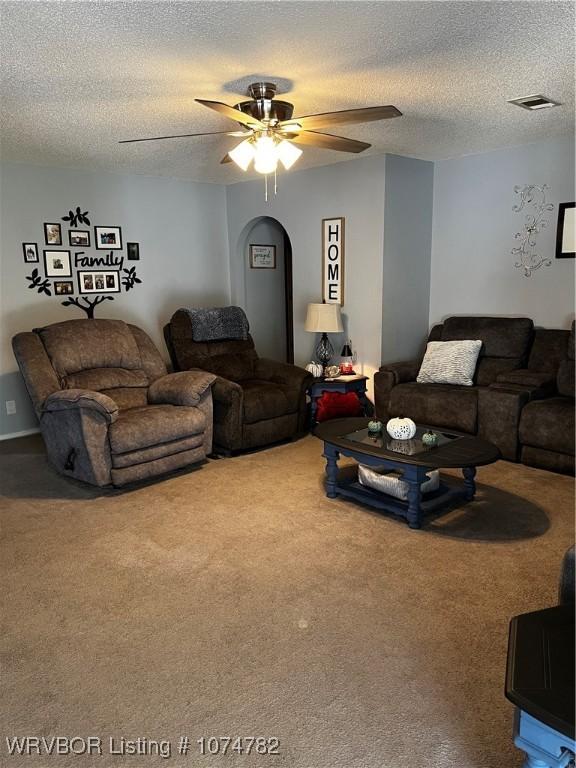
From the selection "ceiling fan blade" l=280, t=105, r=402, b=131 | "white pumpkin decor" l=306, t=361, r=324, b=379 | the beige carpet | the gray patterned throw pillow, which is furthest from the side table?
"ceiling fan blade" l=280, t=105, r=402, b=131

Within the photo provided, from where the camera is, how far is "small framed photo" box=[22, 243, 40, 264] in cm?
485

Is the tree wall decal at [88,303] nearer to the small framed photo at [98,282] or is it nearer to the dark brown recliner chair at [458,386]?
the small framed photo at [98,282]

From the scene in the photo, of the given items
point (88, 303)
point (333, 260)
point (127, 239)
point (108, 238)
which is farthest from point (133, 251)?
point (333, 260)

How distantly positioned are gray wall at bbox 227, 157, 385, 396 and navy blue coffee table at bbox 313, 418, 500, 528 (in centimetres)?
152

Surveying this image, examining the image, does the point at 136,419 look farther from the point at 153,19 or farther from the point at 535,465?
the point at 535,465

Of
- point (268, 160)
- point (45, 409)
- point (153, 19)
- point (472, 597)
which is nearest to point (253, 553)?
point (472, 597)

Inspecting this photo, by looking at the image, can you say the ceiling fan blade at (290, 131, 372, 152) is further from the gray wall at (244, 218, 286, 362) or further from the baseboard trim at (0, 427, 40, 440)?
the baseboard trim at (0, 427, 40, 440)

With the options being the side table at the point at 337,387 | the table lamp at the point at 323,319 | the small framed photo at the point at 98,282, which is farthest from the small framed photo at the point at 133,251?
the side table at the point at 337,387

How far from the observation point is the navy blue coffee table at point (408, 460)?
3.05 m

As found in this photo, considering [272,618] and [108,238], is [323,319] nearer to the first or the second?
[108,238]

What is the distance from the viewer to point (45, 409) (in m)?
3.82

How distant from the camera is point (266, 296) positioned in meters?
6.59

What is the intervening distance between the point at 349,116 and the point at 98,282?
327cm

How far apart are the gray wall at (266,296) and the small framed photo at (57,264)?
5.88 ft
